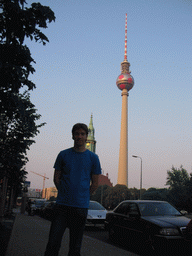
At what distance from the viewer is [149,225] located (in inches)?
307

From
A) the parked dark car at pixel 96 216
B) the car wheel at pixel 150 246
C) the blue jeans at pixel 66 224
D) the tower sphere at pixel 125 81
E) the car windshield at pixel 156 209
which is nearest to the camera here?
the blue jeans at pixel 66 224

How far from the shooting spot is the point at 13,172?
A: 384 inches

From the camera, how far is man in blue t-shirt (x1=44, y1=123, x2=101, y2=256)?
10.5 ft

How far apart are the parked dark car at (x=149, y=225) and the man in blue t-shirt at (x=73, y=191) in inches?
169

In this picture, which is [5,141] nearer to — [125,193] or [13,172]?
[13,172]

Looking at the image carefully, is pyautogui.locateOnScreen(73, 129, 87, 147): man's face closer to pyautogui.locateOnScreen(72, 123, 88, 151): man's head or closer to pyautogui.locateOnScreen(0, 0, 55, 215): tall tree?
pyautogui.locateOnScreen(72, 123, 88, 151): man's head

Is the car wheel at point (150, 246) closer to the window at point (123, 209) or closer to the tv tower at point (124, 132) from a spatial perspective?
the window at point (123, 209)

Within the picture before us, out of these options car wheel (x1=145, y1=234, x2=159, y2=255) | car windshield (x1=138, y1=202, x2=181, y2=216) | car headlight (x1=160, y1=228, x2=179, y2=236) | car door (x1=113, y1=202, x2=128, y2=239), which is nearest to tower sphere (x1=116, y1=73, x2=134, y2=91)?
car door (x1=113, y1=202, x2=128, y2=239)

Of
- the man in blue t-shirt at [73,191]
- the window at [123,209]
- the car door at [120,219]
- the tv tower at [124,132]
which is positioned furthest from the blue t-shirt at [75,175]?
the tv tower at [124,132]

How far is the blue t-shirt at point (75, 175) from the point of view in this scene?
3.25 meters

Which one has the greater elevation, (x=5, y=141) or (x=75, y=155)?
(x=5, y=141)

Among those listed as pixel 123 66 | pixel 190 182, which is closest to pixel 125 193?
pixel 190 182

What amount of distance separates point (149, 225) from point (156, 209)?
103 centimetres

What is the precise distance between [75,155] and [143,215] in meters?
5.65
